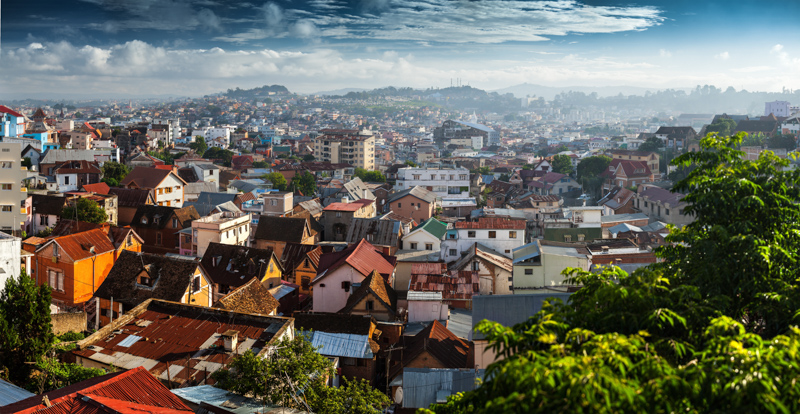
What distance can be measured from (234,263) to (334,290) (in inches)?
102

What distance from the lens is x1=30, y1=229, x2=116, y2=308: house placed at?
1332 centimetres

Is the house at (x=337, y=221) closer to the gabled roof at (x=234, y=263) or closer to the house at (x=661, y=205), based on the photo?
the gabled roof at (x=234, y=263)

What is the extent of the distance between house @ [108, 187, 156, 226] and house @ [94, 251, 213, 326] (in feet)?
32.2

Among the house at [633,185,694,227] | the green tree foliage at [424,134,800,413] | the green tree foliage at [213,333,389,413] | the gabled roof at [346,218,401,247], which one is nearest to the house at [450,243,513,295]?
the gabled roof at [346,218,401,247]

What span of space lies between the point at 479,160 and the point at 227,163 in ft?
67.7

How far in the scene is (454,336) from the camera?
10297 millimetres

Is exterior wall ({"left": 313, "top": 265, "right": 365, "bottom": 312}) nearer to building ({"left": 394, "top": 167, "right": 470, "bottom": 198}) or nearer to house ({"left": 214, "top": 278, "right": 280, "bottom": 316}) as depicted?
house ({"left": 214, "top": 278, "right": 280, "bottom": 316})

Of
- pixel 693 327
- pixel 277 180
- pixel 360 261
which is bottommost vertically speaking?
pixel 360 261

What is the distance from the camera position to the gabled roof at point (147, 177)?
23.1 meters

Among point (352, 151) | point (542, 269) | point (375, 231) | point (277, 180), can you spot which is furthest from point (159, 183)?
point (352, 151)

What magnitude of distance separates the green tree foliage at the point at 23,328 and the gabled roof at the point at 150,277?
A: 2.31 m

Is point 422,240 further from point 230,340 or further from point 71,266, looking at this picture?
point 230,340

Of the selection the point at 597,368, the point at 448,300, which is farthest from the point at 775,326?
the point at 448,300

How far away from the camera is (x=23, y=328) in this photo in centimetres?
843
